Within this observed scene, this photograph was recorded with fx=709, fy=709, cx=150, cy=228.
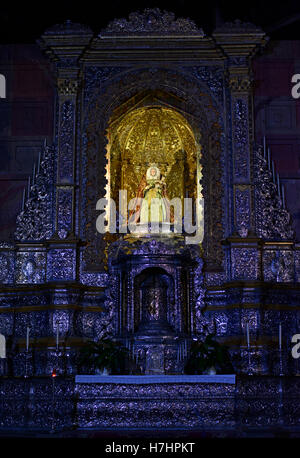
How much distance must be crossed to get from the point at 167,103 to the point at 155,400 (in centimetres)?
645

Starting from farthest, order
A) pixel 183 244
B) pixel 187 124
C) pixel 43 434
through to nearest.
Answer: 1. pixel 187 124
2. pixel 183 244
3. pixel 43 434

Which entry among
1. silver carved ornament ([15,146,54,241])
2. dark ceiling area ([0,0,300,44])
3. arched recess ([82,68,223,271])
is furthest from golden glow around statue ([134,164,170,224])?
dark ceiling area ([0,0,300,44])

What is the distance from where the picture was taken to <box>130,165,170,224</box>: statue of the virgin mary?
14570 millimetres

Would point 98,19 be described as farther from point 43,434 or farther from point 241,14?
point 43,434

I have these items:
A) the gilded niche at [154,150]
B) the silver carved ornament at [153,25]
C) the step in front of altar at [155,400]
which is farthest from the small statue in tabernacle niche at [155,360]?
the silver carved ornament at [153,25]

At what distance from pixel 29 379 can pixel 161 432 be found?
2.25 meters

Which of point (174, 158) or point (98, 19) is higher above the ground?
point (98, 19)

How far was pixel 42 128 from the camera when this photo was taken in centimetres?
1484

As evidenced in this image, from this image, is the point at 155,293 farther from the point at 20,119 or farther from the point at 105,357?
the point at 20,119

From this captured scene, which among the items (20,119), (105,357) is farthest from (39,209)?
(105,357)

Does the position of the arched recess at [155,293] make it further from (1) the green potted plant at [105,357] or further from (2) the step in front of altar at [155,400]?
(2) the step in front of altar at [155,400]

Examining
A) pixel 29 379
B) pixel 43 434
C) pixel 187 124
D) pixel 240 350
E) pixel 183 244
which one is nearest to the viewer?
pixel 43 434

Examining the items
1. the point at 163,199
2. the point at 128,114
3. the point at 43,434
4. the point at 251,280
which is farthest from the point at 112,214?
the point at 43,434

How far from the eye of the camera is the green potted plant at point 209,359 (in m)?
11.8
